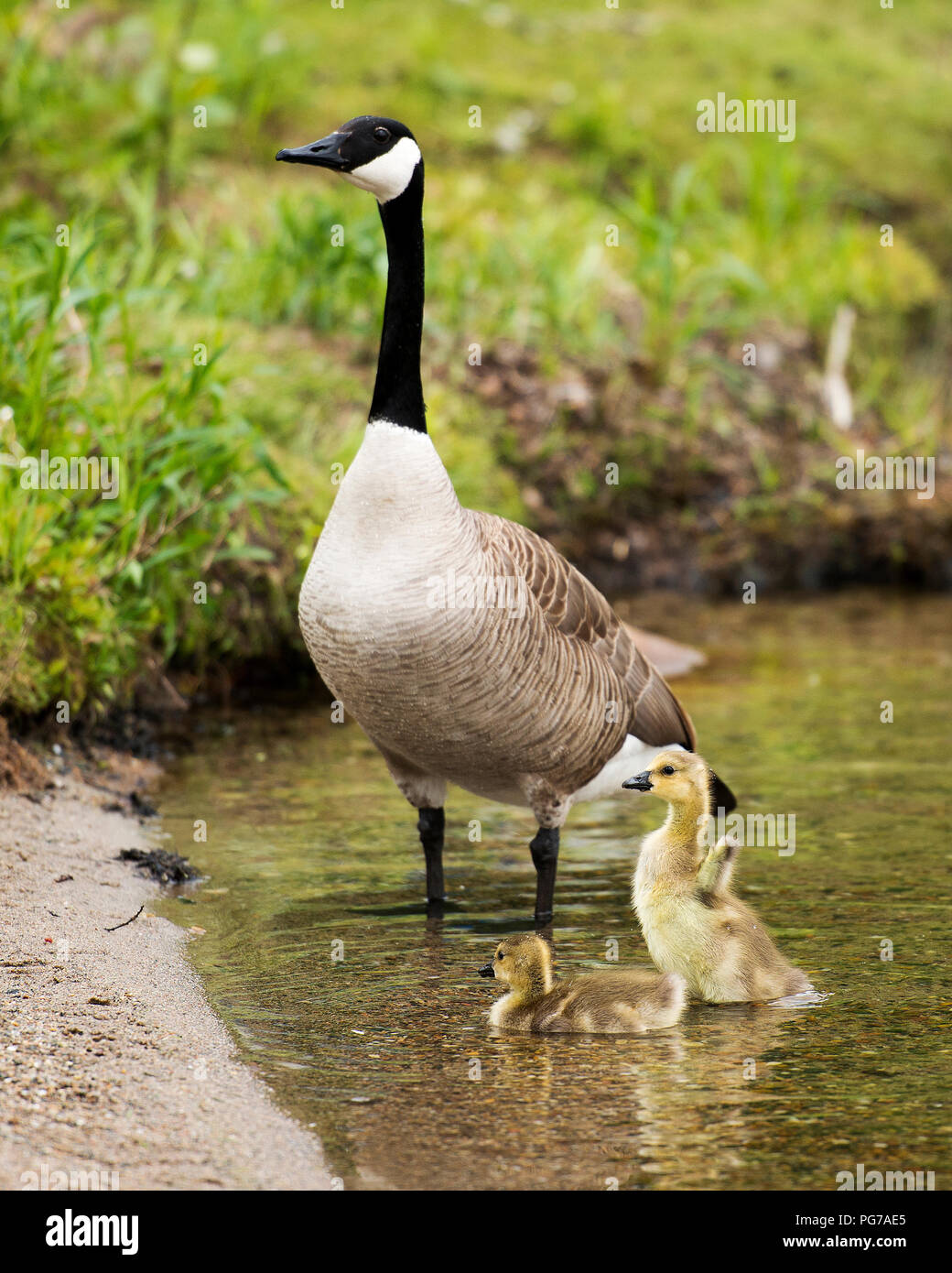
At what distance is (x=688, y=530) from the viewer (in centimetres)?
1470

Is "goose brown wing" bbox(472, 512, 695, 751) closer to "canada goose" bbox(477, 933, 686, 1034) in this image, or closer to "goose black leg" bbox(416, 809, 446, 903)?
"goose black leg" bbox(416, 809, 446, 903)

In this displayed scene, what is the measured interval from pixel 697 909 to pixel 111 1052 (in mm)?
2109

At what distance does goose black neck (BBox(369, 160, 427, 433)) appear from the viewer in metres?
6.36

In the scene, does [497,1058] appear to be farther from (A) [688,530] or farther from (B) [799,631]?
(A) [688,530]

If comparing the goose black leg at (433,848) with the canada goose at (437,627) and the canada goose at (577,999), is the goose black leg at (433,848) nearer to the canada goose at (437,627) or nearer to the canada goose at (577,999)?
the canada goose at (437,627)

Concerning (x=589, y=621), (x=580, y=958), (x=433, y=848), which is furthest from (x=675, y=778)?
(x=433, y=848)

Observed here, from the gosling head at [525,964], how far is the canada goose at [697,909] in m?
0.57

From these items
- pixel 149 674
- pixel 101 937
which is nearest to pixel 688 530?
pixel 149 674

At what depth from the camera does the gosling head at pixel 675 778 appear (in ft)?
20.0

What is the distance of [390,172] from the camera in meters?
6.48

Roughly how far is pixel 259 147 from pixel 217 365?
755 cm
